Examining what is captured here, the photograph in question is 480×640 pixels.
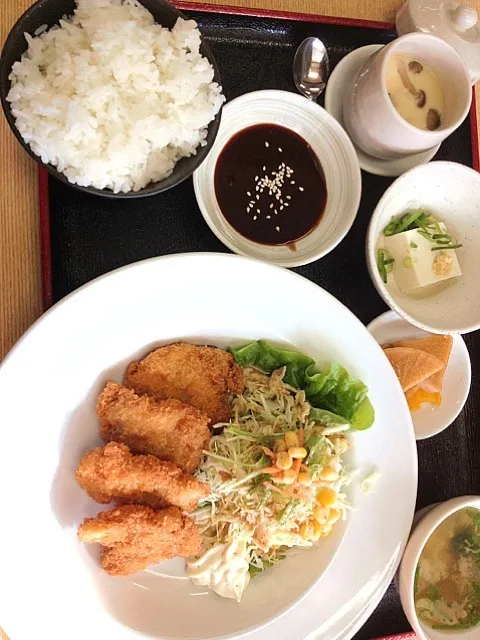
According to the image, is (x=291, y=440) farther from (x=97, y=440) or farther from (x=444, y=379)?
(x=444, y=379)

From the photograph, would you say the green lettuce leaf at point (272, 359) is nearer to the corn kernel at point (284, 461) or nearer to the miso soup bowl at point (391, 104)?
the corn kernel at point (284, 461)

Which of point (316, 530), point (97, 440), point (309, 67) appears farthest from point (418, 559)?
point (309, 67)

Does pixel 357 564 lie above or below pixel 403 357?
below

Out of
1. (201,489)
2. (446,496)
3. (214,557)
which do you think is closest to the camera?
(201,489)

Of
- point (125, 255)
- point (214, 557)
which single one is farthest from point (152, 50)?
point (214, 557)

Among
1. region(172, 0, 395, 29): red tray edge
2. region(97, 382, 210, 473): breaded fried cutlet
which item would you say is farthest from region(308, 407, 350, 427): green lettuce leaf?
region(172, 0, 395, 29): red tray edge

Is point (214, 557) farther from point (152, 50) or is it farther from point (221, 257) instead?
point (152, 50)

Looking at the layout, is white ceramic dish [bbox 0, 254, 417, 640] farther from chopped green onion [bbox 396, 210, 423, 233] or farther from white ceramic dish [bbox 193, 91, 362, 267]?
chopped green onion [bbox 396, 210, 423, 233]
